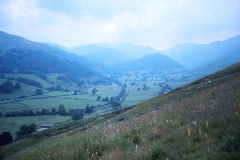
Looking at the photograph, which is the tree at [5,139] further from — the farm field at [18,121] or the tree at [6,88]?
the tree at [6,88]

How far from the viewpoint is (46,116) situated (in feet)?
275

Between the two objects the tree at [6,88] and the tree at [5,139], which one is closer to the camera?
the tree at [5,139]

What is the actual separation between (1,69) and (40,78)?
46434mm

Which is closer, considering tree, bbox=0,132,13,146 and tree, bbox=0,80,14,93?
tree, bbox=0,132,13,146

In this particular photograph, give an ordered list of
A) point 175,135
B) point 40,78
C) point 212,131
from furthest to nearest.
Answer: point 40,78, point 175,135, point 212,131

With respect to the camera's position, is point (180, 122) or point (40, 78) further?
point (40, 78)

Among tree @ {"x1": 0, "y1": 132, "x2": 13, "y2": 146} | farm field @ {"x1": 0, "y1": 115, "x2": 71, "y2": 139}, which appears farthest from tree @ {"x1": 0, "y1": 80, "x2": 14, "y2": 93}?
tree @ {"x1": 0, "y1": 132, "x2": 13, "y2": 146}

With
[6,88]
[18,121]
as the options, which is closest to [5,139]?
[18,121]

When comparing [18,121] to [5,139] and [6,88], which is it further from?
[6,88]

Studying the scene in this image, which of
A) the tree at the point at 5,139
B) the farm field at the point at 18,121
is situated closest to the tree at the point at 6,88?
the farm field at the point at 18,121

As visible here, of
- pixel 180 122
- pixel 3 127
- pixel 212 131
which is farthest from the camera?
pixel 3 127

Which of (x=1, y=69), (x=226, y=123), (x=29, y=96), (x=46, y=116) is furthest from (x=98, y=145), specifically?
(x=1, y=69)

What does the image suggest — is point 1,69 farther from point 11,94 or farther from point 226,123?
point 226,123

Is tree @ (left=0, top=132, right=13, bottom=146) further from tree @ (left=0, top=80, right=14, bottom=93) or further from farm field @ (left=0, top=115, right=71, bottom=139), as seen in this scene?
tree @ (left=0, top=80, right=14, bottom=93)
